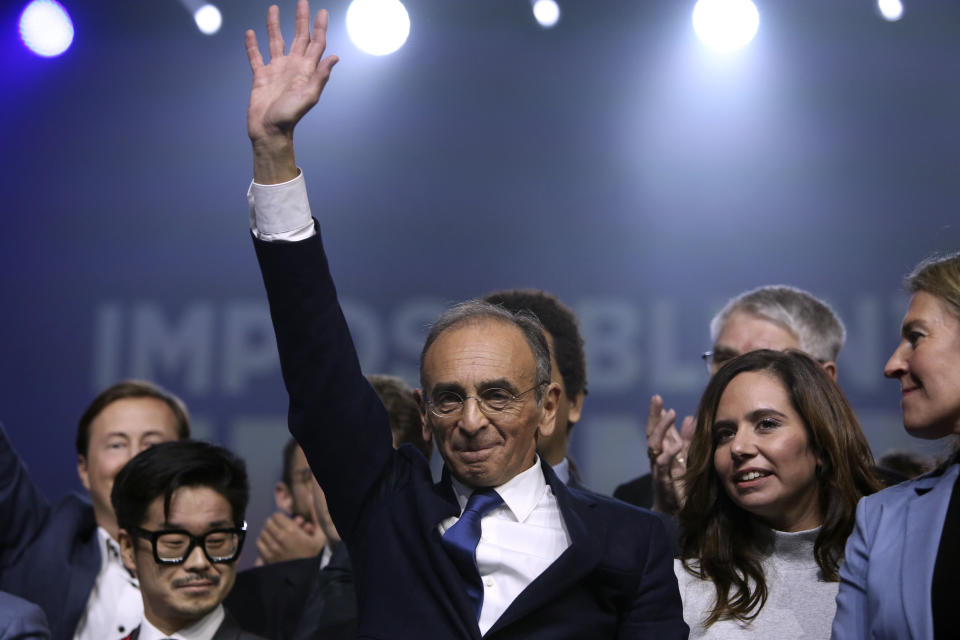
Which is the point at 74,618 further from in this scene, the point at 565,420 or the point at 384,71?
the point at 384,71

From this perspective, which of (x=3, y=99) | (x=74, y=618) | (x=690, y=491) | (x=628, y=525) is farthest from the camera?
(x=3, y=99)

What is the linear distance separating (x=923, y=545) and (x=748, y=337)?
129 centimetres

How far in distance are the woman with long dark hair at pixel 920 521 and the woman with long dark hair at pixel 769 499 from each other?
31 cm

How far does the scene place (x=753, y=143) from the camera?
18.1ft

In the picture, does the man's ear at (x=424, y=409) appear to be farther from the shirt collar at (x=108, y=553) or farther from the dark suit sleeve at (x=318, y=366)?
the shirt collar at (x=108, y=553)

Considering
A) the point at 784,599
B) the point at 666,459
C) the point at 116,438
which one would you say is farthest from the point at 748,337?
the point at 116,438

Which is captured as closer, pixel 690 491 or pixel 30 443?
pixel 690 491

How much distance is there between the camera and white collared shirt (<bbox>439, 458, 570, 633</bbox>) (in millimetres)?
1884

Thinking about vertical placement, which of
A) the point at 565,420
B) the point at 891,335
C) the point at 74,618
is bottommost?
the point at 74,618

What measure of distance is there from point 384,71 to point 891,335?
2808 mm

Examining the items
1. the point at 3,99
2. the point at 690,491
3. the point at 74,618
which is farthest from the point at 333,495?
the point at 3,99

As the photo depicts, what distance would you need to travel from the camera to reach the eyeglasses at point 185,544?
2572 millimetres

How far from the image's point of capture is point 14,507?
9.73ft

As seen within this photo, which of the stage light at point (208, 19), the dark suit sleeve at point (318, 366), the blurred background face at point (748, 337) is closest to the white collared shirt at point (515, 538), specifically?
the dark suit sleeve at point (318, 366)
